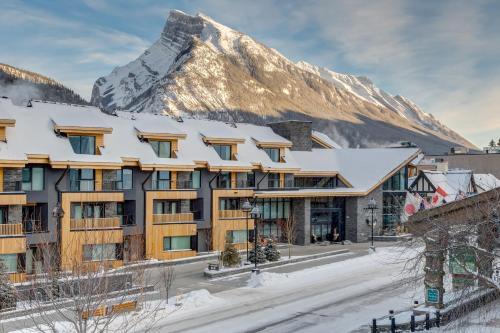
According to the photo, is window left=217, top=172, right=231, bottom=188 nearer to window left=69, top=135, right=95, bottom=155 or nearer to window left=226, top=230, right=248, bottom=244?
window left=226, top=230, right=248, bottom=244

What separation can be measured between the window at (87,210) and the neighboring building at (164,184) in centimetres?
10

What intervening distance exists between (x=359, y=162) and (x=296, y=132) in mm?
7197

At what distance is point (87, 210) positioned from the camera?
4022cm

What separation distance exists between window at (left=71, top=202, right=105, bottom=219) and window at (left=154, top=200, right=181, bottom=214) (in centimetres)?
510

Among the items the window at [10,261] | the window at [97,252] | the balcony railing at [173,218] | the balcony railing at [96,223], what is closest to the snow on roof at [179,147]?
the balcony railing at [173,218]

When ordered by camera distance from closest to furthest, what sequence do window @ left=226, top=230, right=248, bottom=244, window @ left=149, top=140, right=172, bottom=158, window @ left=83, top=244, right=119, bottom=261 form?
window @ left=83, top=244, right=119, bottom=261, window @ left=149, top=140, right=172, bottom=158, window @ left=226, top=230, right=248, bottom=244

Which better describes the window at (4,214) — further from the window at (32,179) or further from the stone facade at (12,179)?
the window at (32,179)

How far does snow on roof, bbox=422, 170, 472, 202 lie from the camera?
2596 inches

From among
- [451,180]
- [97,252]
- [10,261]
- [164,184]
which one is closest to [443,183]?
[451,180]

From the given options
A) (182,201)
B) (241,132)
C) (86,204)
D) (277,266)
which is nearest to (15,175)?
(86,204)

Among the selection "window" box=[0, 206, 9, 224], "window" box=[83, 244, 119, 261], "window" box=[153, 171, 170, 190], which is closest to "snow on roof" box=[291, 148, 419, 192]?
"window" box=[153, 171, 170, 190]

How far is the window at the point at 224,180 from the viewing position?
162ft

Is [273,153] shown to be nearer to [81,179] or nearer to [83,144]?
[83,144]

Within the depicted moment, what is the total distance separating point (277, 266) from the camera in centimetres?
4100
